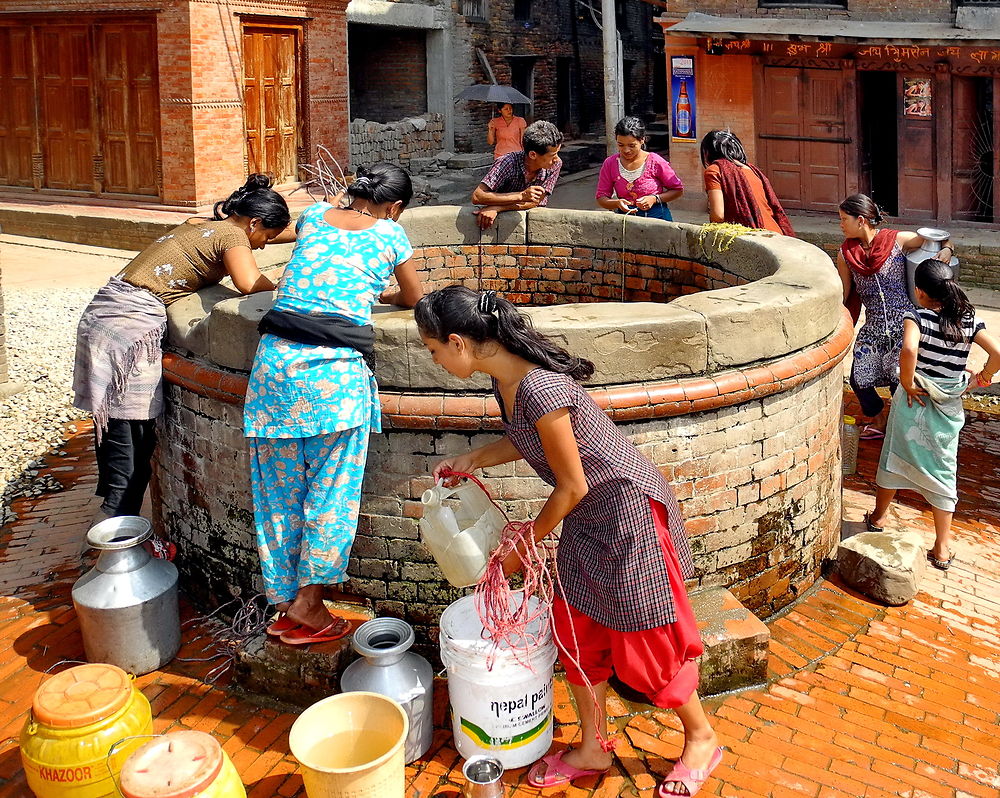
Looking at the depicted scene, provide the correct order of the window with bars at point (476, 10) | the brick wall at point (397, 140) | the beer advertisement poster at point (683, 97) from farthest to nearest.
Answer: the window with bars at point (476, 10), the brick wall at point (397, 140), the beer advertisement poster at point (683, 97)

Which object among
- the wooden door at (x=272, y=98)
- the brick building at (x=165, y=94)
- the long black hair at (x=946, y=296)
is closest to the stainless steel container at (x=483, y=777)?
the long black hair at (x=946, y=296)

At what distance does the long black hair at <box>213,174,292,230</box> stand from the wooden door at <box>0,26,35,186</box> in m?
11.9

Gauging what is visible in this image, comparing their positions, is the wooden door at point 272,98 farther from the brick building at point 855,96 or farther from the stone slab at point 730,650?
the stone slab at point 730,650

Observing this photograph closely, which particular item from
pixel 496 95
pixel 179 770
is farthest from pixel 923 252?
pixel 496 95

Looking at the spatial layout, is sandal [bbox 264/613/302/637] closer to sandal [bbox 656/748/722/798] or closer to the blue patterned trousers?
the blue patterned trousers

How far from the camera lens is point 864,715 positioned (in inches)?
175

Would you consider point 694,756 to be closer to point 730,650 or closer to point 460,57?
point 730,650

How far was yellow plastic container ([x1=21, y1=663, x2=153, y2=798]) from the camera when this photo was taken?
372 centimetres

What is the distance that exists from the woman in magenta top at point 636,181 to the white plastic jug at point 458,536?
12.7 feet

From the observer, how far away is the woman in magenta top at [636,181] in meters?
7.34

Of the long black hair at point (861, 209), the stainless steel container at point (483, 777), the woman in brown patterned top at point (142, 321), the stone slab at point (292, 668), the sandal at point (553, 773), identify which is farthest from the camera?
the long black hair at point (861, 209)

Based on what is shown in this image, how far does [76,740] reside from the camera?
12.2 ft

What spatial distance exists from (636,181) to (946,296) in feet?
8.24

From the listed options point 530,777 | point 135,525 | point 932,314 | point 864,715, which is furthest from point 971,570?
point 135,525
